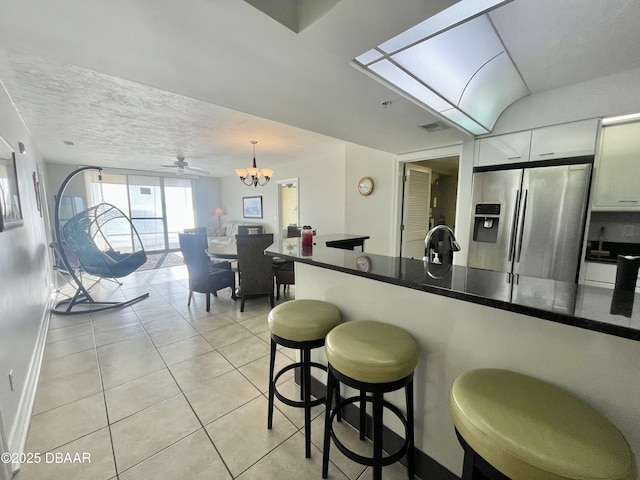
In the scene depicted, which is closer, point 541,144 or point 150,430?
point 150,430

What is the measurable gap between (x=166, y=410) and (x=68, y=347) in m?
1.63

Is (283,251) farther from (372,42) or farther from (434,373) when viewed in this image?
(372,42)

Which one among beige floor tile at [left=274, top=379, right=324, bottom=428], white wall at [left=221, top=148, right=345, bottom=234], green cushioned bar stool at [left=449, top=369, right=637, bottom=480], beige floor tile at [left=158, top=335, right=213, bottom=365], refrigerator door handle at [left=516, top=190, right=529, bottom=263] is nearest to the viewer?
green cushioned bar stool at [left=449, top=369, right=637, bottom=480]

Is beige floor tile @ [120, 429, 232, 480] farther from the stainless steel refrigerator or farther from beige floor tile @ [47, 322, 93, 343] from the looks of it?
the stainless steel refrigerator

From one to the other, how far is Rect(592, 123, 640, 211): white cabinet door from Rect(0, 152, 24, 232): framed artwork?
4.44 meters

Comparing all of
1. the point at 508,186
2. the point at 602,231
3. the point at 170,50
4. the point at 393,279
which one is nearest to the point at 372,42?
the point at 170,50

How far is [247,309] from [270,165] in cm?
438

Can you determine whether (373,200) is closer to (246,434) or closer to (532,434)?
(246,434)

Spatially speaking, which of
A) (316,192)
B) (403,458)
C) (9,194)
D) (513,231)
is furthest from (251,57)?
(316,192)

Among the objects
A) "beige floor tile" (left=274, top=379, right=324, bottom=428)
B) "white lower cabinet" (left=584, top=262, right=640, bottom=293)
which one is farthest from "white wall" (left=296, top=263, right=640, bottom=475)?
"white lower cabinet" (left=584, top=262, right=640, bottom=293)

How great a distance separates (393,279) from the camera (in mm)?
1123

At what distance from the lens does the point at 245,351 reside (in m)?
2.43

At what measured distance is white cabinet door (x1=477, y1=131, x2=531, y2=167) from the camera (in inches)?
99.3

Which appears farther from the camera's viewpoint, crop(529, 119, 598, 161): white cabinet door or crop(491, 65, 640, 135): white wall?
crop(529, 119, 598, 161): white cabinet door
